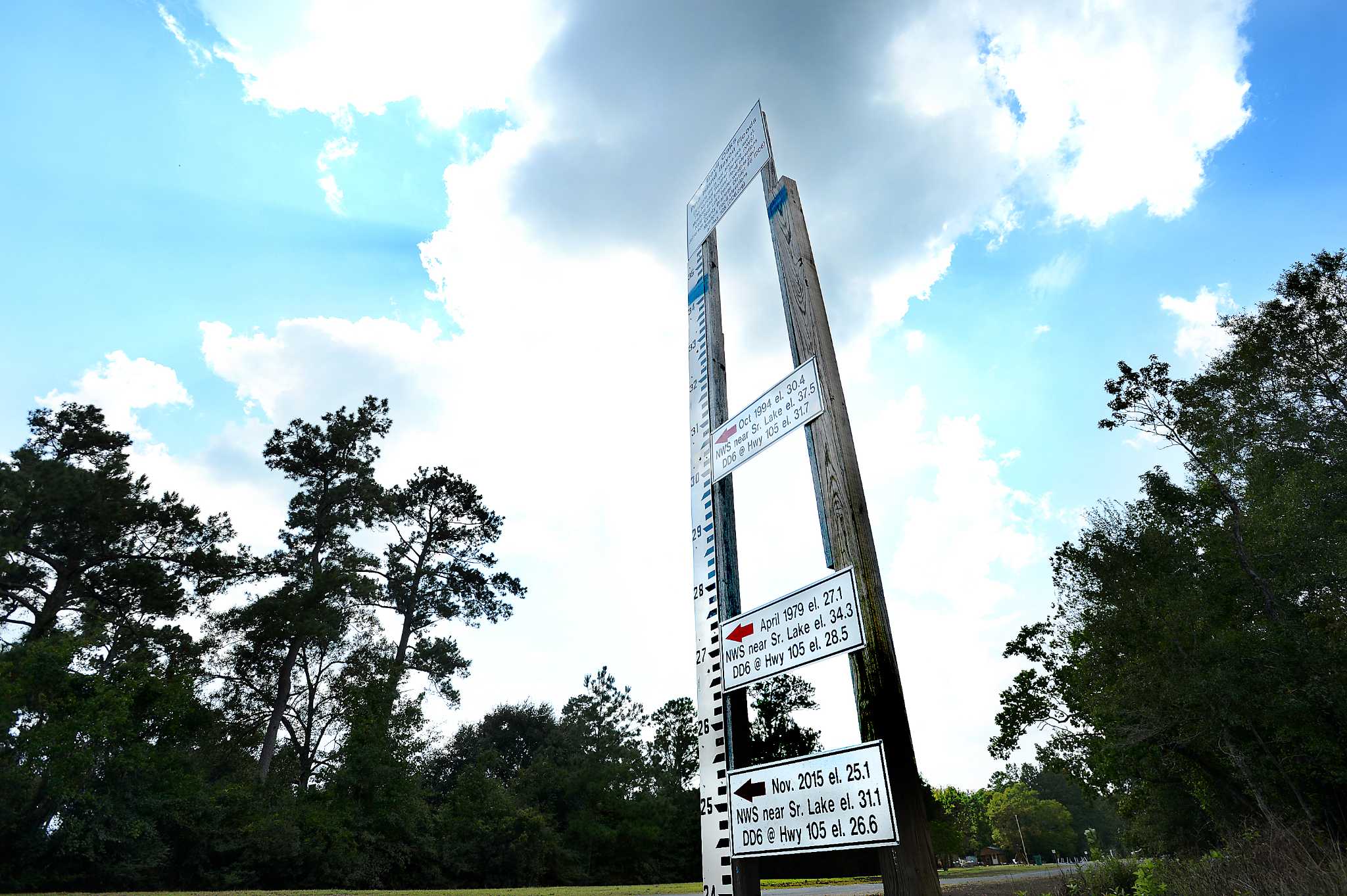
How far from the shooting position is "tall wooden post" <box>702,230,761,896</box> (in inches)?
150

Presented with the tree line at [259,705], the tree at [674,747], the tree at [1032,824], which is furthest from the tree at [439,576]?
the tree at [1032,824]

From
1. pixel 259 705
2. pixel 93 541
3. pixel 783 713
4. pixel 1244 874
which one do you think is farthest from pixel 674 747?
pixel 1244 874

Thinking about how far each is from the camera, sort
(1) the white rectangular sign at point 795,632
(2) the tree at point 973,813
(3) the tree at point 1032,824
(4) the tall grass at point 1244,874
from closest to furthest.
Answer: (1) the white rectangular sign at point 795,632 < (4) the tall grass at point 1244,874 < (3) the tree at point 1032,824 < (2) the tree at point 973,813

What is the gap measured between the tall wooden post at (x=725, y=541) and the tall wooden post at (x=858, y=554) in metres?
0.90

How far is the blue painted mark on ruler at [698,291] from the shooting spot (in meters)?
6.29

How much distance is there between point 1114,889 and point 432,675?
86.4ft

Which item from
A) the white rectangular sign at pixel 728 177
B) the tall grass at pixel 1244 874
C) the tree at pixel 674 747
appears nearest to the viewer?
the white rectangular sign at pixel 728 177

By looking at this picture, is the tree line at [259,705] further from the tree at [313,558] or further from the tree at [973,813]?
the tree at [973,813]

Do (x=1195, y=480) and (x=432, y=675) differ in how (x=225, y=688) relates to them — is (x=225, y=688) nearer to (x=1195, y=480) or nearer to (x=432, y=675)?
(x=432, y=675)

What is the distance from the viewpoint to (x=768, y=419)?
465cm

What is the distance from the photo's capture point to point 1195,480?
80.1ft

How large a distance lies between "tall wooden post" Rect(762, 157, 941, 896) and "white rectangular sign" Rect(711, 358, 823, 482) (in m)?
0.08

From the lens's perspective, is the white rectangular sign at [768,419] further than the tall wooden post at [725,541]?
Yes

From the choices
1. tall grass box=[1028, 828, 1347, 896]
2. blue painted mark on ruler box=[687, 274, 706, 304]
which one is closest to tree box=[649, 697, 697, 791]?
tall grass box=[1028, 828, 1347, 896]
